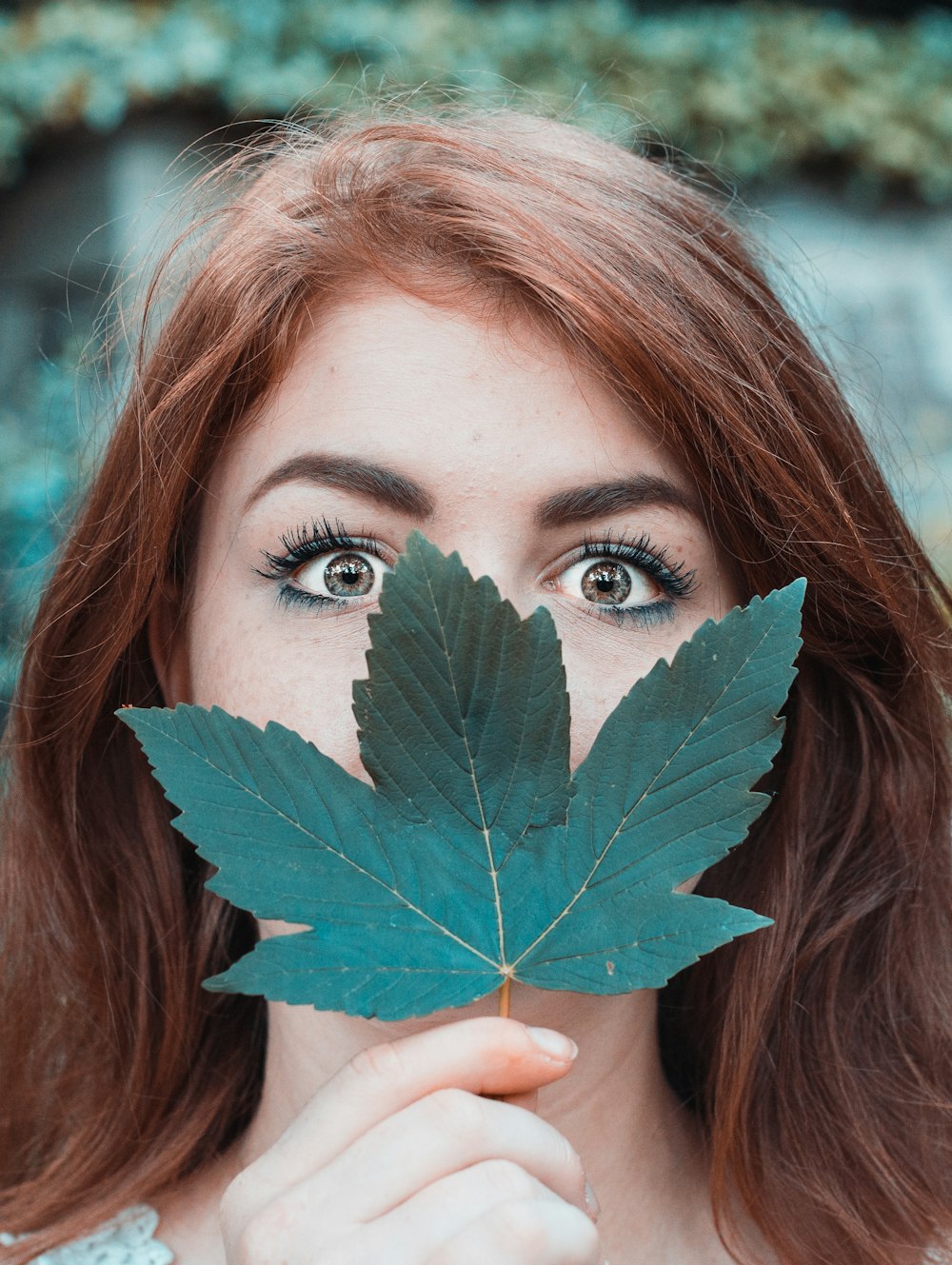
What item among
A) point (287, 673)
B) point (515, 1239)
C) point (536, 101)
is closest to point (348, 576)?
point (287, 673)

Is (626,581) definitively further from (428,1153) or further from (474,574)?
(428,1153)

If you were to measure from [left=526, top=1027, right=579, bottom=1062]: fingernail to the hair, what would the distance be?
1.97 feet

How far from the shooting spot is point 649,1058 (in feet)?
4.59

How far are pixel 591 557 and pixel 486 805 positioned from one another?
1.28 feet

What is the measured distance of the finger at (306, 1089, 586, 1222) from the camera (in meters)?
0.80

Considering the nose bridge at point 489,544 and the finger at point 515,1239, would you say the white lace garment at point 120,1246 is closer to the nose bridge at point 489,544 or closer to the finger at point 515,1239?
the finger at point 515,1239

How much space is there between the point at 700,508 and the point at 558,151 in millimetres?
467

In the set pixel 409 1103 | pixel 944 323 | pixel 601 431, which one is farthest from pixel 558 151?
pixel 944 323

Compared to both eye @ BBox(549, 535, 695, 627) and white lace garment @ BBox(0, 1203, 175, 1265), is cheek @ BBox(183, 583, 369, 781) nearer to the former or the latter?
eye @ BBox(549, 535, 695, 627)

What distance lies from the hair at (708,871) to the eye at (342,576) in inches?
8.4

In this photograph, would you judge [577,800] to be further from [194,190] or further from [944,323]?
[944,323]

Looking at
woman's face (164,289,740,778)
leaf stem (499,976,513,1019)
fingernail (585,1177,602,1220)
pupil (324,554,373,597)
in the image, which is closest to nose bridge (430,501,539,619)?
woman's face (164,289,740,778)

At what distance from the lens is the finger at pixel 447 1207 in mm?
772

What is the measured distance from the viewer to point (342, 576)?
1.17m
